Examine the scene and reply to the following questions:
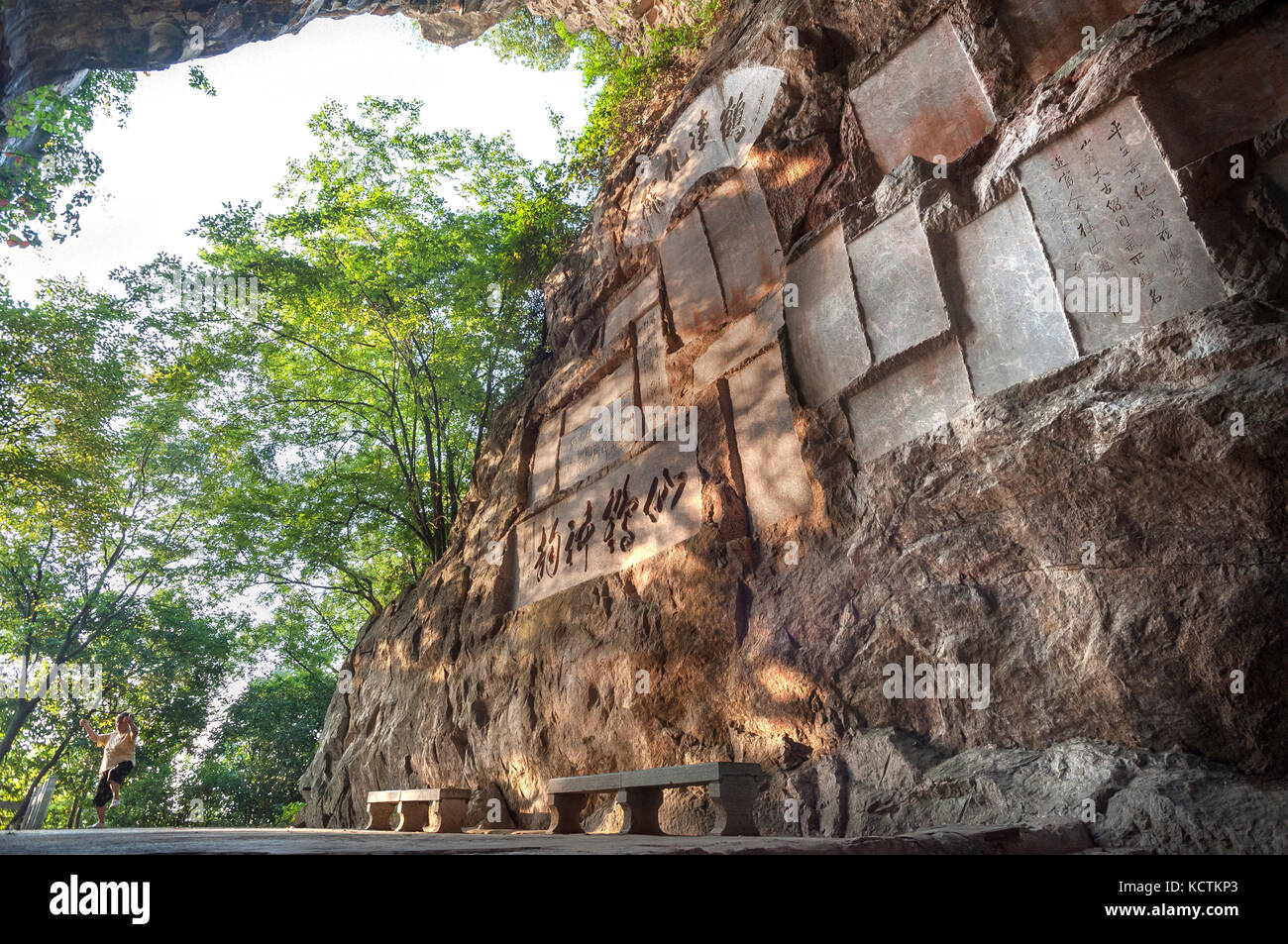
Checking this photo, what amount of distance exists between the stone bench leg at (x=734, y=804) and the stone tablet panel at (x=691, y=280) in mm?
3423

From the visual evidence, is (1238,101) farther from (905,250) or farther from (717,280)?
(717,280)

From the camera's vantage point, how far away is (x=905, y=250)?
4445 millimetres

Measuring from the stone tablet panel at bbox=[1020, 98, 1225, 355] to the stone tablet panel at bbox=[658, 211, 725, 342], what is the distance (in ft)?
8.52

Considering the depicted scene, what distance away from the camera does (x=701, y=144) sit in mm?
6711

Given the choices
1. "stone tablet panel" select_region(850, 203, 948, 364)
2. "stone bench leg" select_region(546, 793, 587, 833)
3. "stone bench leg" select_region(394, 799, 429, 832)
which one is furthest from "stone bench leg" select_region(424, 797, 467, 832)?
"stone tablet panel" select_region(850, 203, 948, 364)

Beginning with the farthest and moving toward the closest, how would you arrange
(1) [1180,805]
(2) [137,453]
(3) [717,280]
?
(2) [137,453], (3) [717,280], (1) [1180,805]

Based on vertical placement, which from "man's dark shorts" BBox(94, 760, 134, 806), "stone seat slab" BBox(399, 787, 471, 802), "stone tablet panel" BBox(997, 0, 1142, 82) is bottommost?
"stone seat slab" BBox(399, 787, 471, 802)

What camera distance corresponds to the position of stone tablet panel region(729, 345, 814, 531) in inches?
190

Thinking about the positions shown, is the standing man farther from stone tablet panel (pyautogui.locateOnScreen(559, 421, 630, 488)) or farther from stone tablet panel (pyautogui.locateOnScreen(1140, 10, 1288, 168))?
stone tablet panel (pyautogui.locateOnScreen(1140, 10, 1288, 168))

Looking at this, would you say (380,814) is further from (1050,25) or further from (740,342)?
(1050,25)

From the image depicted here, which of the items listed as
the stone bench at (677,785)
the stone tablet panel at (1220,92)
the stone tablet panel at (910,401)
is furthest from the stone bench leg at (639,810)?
the stone tablet panel at (1220,92)

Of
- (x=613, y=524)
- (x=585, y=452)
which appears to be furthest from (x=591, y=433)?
(x=613, y=524)
